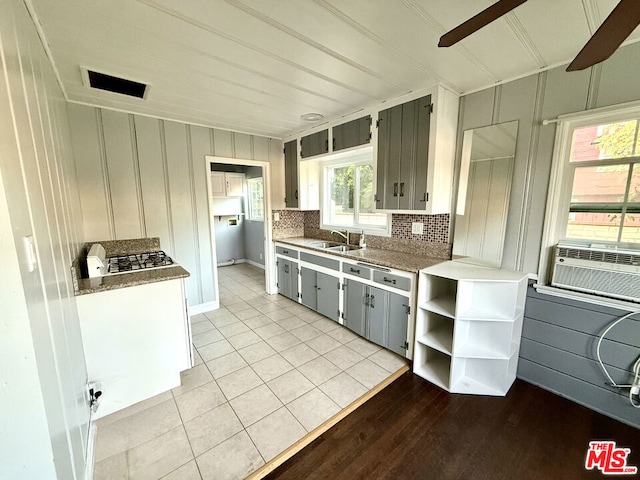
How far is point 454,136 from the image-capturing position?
2359 mm

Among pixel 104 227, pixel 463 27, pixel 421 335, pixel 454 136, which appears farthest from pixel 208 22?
pixel 421 335

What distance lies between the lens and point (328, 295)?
10.1 ft

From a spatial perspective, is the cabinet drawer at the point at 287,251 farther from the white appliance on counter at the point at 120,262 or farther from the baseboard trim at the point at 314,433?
the baseboard trim at the point at 314,433

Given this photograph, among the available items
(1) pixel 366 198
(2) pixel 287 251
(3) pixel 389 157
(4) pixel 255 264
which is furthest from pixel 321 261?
(4) pixel 255 264

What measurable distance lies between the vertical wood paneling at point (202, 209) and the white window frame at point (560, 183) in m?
3.51

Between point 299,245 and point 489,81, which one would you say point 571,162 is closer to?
point 489,81

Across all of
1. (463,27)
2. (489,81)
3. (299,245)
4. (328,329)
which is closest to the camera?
(463,27)

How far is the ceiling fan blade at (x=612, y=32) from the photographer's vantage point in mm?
845

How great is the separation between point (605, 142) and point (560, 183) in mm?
332

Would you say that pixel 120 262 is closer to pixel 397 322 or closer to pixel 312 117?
pixel 312 117

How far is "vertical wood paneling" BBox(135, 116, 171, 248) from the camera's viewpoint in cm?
287

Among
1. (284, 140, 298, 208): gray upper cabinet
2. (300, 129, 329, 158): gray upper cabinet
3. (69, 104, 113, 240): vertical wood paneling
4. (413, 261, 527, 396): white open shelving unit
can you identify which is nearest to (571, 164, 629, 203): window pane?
(413, 261, 527, 396): white open shelving unit

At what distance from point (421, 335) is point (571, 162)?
1714 mm

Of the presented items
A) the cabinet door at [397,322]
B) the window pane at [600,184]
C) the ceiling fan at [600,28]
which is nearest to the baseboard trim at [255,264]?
the cabinet door at [397,322]
